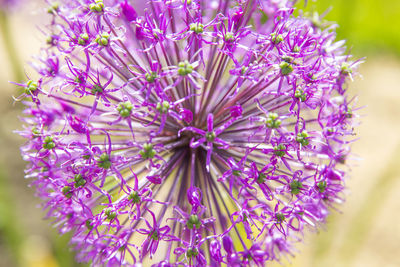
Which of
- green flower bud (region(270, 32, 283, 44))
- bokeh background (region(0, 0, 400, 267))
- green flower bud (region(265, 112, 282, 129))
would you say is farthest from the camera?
bokeh background (region(0, 0, 400, 267))

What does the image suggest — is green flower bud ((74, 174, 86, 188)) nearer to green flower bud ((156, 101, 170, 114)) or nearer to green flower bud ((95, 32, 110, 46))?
green flower bud ((156, 101, 170, 114))

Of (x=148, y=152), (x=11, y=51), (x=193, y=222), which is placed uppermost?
(x=11, y=51)

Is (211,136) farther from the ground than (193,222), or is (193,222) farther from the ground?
(211,136)

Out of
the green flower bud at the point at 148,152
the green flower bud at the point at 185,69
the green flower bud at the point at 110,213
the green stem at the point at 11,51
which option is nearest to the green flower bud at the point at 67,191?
the green flower bud at the point at 110,213

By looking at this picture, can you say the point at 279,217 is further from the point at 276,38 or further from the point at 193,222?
the point at 276,38

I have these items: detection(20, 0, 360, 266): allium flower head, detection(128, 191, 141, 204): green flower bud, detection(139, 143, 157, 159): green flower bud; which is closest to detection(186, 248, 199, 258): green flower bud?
detection(20, 0, 360, 266): allium flower head

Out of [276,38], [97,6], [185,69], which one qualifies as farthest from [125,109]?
[276,38]
